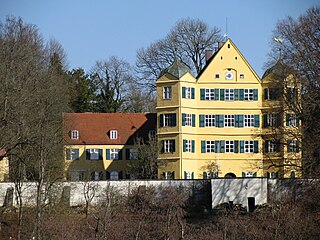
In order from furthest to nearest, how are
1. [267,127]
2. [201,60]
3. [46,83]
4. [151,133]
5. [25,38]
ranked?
[201,60], [151,133], [267,127], [25,38], [46,83]

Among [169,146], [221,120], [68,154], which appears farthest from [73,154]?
[221,120]

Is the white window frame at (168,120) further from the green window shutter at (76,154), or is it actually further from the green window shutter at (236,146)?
the green window shutter at (76,154)

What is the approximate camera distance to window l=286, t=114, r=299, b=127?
158ft

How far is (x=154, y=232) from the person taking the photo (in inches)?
1657

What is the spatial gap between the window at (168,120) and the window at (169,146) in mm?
1010

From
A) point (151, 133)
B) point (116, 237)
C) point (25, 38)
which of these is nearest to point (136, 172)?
point (151, 133)

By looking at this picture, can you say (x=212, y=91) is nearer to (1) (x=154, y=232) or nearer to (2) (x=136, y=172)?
(2) (x=136, y=172)

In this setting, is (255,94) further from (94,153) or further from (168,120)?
(94,153)

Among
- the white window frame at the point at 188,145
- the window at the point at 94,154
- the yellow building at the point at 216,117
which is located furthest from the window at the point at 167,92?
the window at the point at 94,154

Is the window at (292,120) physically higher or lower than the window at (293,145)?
higher

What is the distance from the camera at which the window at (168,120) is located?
58.7 metres

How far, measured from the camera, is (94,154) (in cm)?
6303

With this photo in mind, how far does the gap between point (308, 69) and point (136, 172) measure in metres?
18.2

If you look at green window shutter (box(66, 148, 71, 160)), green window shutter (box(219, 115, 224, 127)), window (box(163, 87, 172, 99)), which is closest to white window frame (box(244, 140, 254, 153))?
green window shutter (box(219, 115, 224, 127))
